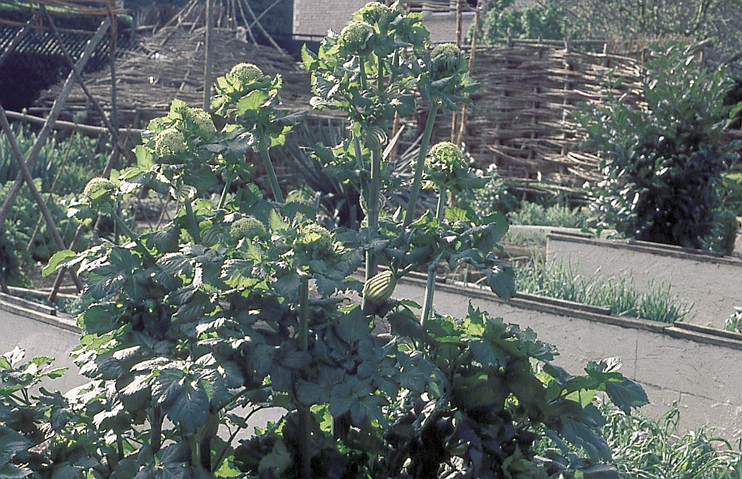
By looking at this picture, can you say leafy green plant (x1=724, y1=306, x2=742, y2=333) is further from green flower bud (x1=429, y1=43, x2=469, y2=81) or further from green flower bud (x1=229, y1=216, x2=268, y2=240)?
green flower bud (x1=229, y1=216, x2=268, y2=240)

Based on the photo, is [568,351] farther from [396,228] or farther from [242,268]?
[242,268]

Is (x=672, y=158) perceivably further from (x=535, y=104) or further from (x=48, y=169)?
(x=48, y=169)

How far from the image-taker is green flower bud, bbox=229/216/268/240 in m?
1.37

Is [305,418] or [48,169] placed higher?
[305,418]

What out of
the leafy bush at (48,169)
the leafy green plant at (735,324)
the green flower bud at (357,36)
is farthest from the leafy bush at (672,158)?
the leafy bush at (48,169)

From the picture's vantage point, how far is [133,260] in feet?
4.74

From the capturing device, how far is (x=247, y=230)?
137 cm

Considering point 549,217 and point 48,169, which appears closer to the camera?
point 549,217

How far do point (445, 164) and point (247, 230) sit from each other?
1.73 ft

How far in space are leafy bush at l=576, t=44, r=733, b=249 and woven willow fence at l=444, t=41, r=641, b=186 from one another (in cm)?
371

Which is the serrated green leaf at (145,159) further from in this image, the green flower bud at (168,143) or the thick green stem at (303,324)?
the thick green stem at (303,324)

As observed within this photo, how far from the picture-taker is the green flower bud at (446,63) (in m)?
1.55

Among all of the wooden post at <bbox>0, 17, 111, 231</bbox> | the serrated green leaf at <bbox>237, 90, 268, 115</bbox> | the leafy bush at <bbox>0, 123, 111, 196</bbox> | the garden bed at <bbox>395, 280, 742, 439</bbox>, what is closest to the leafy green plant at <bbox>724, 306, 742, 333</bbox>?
the garden bed at <bbox>395, 280, 742, 439</bbox>

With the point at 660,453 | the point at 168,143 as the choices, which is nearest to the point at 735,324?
the point at 660,453
